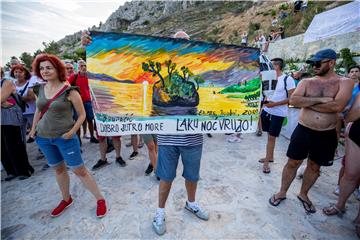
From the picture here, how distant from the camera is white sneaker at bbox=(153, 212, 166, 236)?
2.35 meters

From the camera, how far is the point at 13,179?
3688mm

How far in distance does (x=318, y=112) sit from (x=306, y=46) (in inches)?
345

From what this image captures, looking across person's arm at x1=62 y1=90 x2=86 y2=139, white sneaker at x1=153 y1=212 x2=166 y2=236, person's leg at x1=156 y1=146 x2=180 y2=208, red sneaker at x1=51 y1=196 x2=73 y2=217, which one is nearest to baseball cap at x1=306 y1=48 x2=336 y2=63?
person's leg at x1=156 y1=146 x2=180 y2=208

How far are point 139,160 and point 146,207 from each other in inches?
58.8

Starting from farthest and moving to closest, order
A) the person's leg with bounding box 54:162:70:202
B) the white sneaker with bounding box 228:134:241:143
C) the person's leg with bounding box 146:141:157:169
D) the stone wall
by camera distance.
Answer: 1. the stone wall
2. the white sneaker with bounding box 228:134:241:143
3. the person's leg with bounding box 146:141:157:169
4. the person's leg with bounding box 54:162:70:202

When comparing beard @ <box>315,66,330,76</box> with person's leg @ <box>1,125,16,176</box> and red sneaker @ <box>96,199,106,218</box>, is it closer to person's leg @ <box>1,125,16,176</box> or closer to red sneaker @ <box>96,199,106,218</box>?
red sneaker @ <box>96,199,106,218</box>

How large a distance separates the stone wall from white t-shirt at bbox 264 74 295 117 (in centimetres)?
536

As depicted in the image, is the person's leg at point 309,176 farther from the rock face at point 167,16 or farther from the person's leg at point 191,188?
the rock face at point 167,16

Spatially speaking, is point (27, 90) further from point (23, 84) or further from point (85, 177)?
point (85, 177)

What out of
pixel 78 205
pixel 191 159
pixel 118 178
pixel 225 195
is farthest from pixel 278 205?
pixel 78 205

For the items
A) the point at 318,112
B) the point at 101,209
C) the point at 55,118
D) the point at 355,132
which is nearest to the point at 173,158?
the point at 101,209

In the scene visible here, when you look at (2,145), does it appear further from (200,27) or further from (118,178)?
(200,27)

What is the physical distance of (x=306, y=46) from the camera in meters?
9.57

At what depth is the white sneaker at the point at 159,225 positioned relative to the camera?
2.35 m
